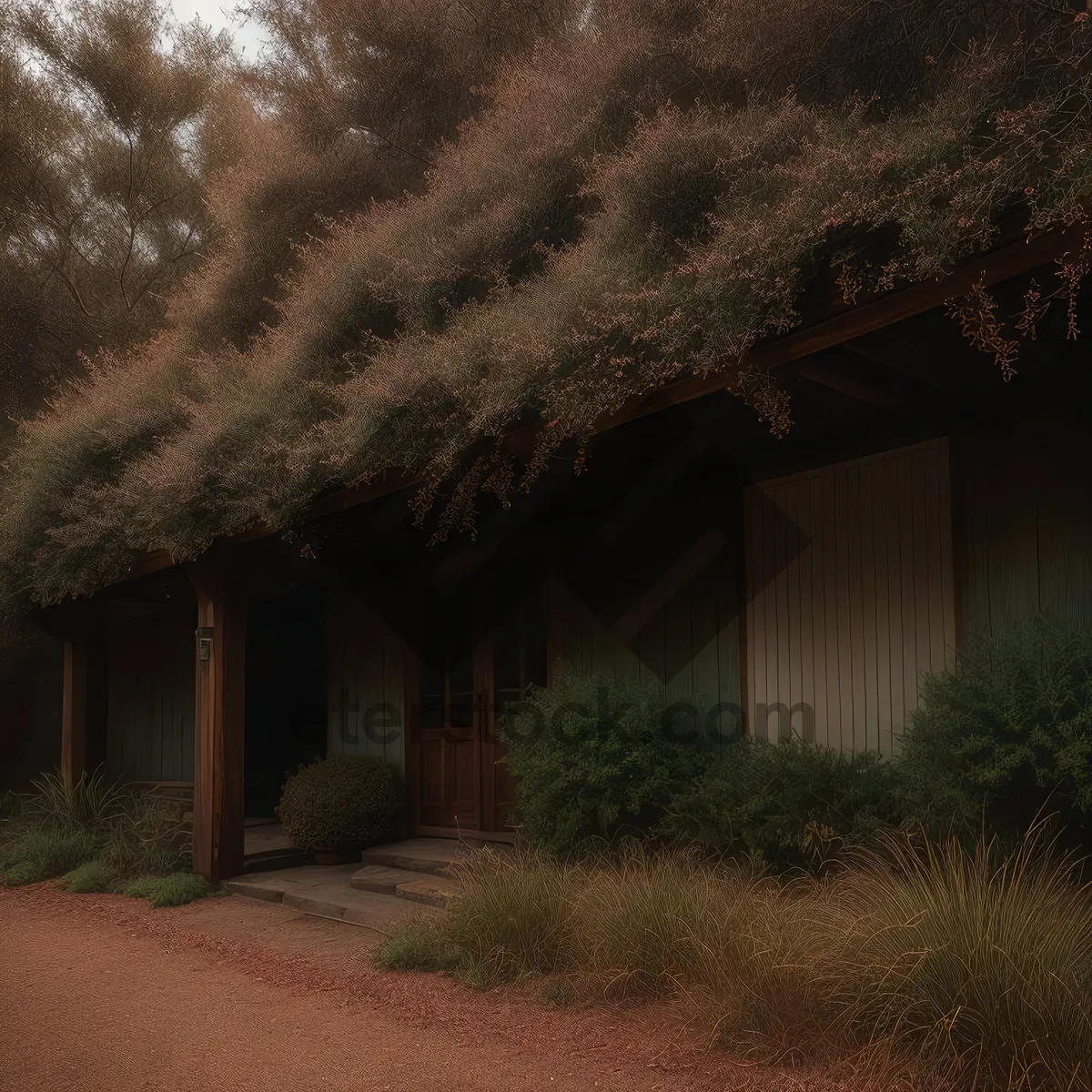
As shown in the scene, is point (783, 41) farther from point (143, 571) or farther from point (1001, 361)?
point (143, 571)

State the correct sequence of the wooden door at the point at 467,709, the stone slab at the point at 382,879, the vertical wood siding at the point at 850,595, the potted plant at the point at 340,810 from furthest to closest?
1. the potted plant at the point at 340,810
2. the wooden door at the point at 467,709
3. the stone slab at the point at 382,879
4. the vertical wood siding at the point at 850,595

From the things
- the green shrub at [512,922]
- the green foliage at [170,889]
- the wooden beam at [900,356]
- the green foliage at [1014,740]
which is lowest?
the green foliage at [170,889]

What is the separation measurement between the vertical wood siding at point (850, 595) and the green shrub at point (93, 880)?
5.72 m

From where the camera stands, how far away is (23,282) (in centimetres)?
1688

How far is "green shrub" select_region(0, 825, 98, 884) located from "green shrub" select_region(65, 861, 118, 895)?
23.5 inches

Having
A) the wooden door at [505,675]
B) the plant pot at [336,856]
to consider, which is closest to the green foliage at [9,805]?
the plant pot at [336,856]

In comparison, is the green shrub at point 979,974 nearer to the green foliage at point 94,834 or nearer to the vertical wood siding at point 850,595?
the vertical wood siding at point 850,595

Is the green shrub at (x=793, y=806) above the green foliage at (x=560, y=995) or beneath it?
above

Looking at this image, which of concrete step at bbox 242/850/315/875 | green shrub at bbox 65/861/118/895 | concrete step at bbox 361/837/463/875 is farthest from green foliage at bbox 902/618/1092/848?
green shrub at bbox 65/861/118/895

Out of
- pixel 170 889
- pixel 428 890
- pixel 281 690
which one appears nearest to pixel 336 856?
pixel 170 889

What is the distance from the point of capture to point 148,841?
9.59 meters

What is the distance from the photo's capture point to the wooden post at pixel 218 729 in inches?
352

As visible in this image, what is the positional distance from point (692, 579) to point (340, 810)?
3.71 metres

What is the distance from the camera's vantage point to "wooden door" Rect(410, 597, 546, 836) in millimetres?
9125
